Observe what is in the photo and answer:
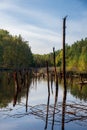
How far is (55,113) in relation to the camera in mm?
20562

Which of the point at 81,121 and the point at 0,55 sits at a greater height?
the point at 0,55

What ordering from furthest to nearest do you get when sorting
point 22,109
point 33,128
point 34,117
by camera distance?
point 22,109 < point 34,117 < point 33,128

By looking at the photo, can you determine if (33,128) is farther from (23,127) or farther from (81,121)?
(81,121)

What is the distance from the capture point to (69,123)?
1753cm

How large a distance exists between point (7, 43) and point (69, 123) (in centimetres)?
11572

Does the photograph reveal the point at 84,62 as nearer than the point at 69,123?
No

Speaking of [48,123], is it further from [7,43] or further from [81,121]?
[7,43]

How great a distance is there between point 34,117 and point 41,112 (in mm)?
1929

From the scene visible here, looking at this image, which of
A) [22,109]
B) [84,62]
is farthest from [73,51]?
[22,109]

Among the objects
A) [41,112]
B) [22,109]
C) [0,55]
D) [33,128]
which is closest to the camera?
[33,128]

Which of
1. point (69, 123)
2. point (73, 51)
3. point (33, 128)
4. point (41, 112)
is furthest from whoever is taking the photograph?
point (73, 51)

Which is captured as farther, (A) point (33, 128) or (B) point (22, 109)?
(B) point (22, 109)

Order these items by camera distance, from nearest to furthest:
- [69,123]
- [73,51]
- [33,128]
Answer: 1. [33,128]
2. [69,123]
3. [73,51]

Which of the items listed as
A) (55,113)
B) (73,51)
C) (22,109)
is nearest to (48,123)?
(55,113)
